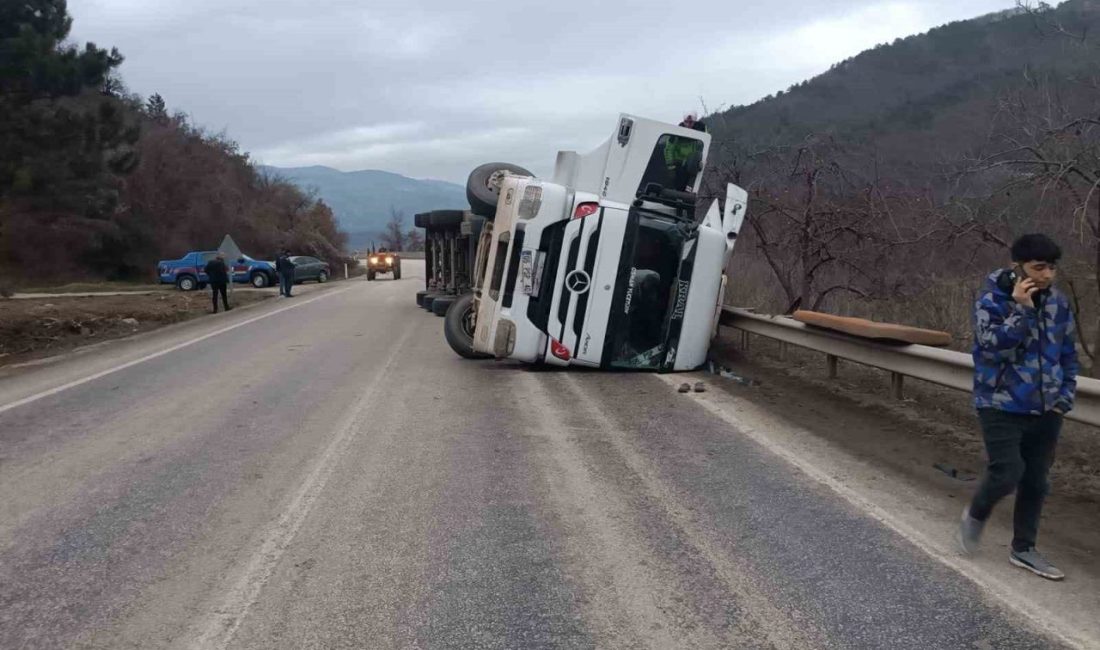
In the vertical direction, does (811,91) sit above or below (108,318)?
above

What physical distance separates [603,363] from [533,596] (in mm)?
6291

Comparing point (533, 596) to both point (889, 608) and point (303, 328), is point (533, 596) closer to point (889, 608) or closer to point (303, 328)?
point (889, 608)

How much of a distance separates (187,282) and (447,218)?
74.3ft

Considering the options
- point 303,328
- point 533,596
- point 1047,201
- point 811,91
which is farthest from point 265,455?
point 811,91

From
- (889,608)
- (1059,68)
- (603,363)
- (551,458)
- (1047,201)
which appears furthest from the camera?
(603,363)

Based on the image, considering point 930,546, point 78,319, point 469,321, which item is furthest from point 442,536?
point 78,319

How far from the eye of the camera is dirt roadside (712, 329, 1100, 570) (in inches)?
209

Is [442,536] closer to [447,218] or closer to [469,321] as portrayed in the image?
[469,321]

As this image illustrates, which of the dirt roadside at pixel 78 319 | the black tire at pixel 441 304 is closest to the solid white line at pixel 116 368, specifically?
the dirt roadside at pixel 78 319

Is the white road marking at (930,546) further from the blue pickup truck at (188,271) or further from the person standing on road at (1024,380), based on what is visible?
the blue pickup truck at (188,271)

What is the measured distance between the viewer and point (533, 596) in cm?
393

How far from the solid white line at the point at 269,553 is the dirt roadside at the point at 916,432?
390 cm

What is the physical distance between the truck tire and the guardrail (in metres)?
30.2

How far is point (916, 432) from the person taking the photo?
727 cm
